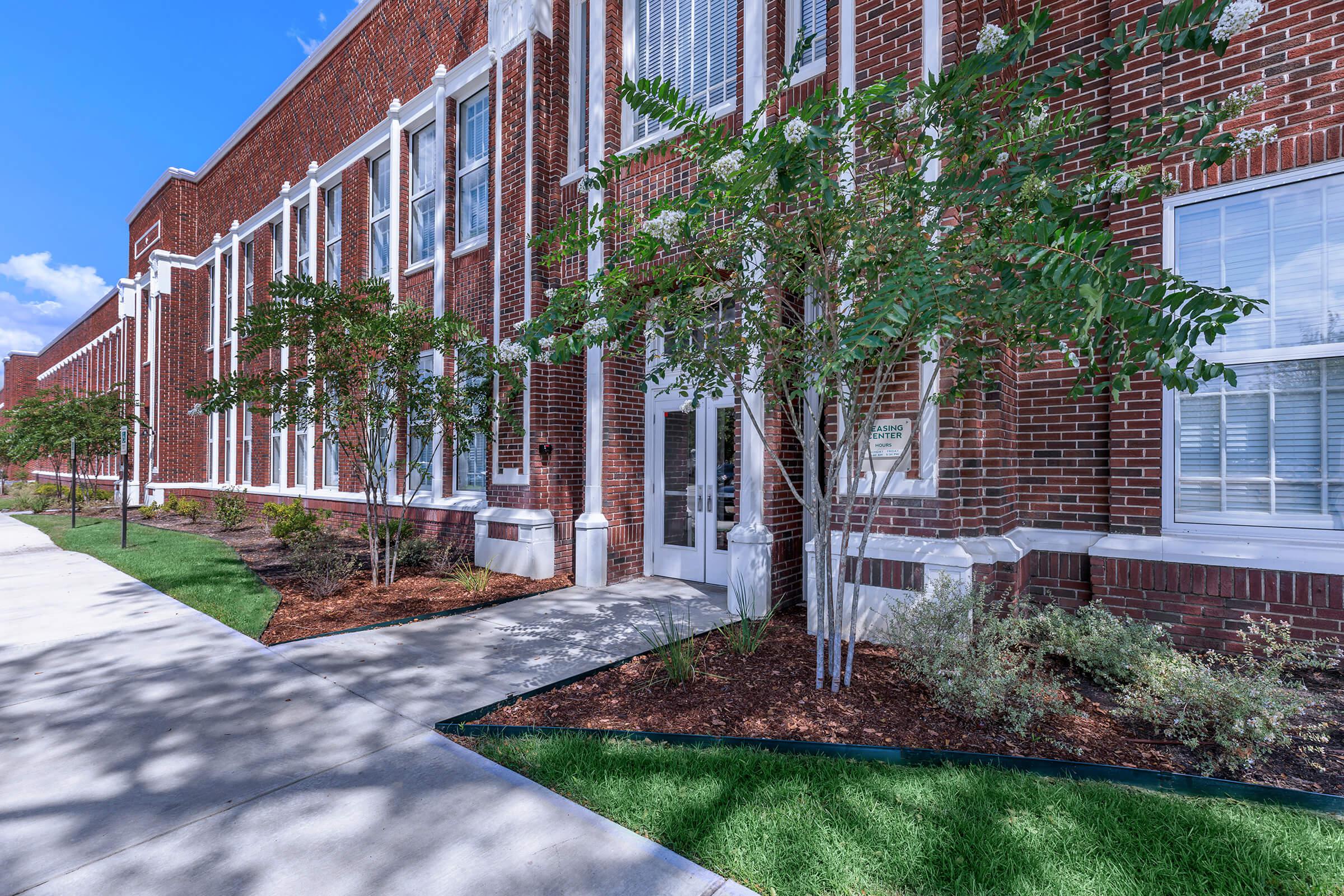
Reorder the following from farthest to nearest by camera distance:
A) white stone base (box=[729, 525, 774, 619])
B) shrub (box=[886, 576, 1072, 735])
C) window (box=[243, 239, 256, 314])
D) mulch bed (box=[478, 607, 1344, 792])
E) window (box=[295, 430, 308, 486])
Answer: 1. window (box=[243, 239, 256, 314])
2. window (box=[295, 430, 308, 486])
3. white stone base (box=[729, 525, 774, 619])
4. shrub (box=[886, 576, 1072, 735])
5. mulch bed (box=[478, 607, 1344, 792])

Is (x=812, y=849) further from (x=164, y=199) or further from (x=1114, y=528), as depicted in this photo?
(x=164, y=199)

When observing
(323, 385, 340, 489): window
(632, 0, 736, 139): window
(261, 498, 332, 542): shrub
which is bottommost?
(261, 498, 332, 542): shrub

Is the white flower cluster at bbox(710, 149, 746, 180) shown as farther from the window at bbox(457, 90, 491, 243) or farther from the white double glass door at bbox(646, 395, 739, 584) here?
the window at bbox(457, 90, 491, 243)

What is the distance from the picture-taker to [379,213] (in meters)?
12.0

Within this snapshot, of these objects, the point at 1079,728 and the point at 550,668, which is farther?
the point at 550,668

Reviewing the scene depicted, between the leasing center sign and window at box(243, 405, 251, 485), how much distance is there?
55.5ft

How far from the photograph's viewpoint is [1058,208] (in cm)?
266

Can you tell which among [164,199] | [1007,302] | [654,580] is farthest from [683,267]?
[164,199]

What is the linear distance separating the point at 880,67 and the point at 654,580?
580 centimetres

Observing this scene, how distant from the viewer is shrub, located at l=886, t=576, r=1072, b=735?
3.47m

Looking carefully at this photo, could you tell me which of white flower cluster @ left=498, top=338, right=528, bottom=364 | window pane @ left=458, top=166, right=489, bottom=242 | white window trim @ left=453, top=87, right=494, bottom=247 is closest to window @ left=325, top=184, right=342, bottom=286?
white window trim @ left=453, top=87, right=494, bottom=247

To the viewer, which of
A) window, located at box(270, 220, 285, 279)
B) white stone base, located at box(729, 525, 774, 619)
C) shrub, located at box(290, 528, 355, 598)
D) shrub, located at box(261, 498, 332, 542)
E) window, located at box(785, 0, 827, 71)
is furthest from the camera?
window, located at box(270, 220, 285, 279)

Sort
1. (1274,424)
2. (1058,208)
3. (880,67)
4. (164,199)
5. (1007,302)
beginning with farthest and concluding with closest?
1. (164,199)
2. (880,67)
3. (1274,424)
4. (1007,302)
5. (1058,208)

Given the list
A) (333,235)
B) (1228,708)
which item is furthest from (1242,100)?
(333,235)
